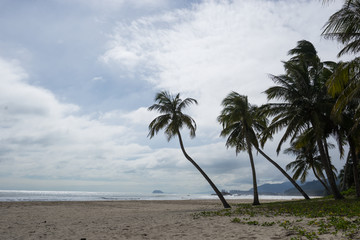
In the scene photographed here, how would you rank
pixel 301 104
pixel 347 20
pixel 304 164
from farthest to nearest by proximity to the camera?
pixel 304 164, pixel 301 104, pixel 347 20

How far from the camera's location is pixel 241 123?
2300 cm

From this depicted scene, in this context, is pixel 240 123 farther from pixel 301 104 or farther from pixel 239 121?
pixel 301 104

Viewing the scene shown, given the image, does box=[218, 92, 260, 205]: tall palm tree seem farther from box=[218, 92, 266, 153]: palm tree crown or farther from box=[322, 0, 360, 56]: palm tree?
box=[322, 0, 360, 56]: palm tree

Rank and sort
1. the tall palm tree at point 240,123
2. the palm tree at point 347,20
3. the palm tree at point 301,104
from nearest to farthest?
1. the palm tree at point 347,20
2. the palm tree at point 301,104
3. the tall palm tree at point 240,123

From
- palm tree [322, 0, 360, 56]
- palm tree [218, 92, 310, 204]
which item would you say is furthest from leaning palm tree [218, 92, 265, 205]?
palm tree [322, 0, 360, 56]

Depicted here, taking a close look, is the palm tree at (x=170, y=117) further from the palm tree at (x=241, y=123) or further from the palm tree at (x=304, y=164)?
the palm tree at (x=304, y=164)

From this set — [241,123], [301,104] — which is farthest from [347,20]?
[241,123]

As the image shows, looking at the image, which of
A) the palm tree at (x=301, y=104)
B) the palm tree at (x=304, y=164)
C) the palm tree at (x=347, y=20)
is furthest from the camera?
the palm tree at (x=304, y=164)

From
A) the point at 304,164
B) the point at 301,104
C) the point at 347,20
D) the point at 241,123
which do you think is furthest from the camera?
the point at 304,164

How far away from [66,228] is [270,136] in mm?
15451

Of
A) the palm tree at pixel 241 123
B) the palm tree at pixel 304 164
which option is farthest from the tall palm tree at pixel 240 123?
the palm tree at pixel 304 164

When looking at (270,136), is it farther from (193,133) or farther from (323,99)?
(193,133)

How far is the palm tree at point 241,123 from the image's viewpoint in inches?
841

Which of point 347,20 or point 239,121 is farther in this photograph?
point 239,121
